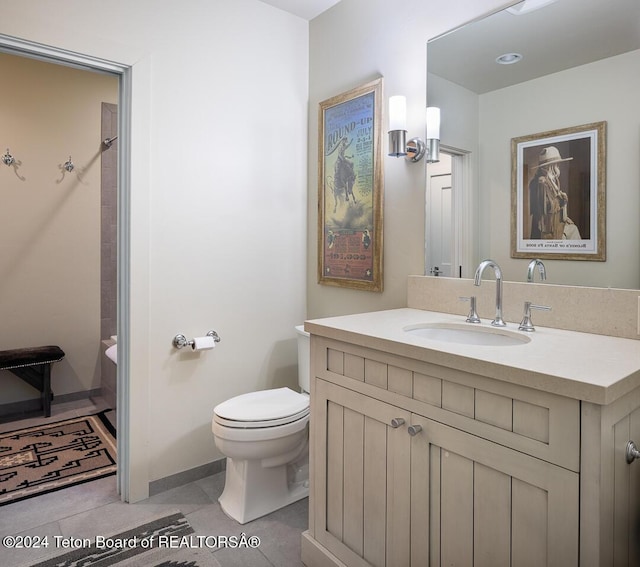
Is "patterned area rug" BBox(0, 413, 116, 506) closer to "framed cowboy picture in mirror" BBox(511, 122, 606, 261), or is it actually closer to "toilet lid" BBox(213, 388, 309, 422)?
"toilet lid" BBox(213, 388, 309, 422)

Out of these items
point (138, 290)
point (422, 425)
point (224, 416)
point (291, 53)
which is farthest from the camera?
point (291, 53)

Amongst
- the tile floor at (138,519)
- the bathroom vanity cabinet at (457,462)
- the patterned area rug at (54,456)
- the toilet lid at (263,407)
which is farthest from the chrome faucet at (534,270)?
the patterned area rug at (54,456)

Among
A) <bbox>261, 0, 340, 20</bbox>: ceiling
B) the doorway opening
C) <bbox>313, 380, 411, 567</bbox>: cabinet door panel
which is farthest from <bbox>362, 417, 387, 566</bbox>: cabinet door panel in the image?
<bbox>261, 0, 340, 20</bbox>: ceiling

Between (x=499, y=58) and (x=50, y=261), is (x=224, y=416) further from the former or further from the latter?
(x=50, y=261)

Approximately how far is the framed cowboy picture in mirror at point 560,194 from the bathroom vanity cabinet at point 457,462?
0.42 m

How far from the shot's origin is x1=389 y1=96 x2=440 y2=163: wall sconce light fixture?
204cm

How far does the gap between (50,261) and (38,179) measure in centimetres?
58

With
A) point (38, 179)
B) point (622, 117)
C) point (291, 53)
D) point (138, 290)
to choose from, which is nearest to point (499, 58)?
point (622, 117)

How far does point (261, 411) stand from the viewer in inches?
81.1

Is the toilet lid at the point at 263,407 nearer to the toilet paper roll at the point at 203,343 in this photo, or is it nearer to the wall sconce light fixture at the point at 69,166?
the toilet paper roll at the point at 203,343

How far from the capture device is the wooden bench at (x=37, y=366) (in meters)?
3.12

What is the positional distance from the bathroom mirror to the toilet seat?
3.03ft

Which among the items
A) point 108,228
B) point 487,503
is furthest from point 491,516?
point 108,228

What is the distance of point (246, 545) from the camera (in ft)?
6.09
